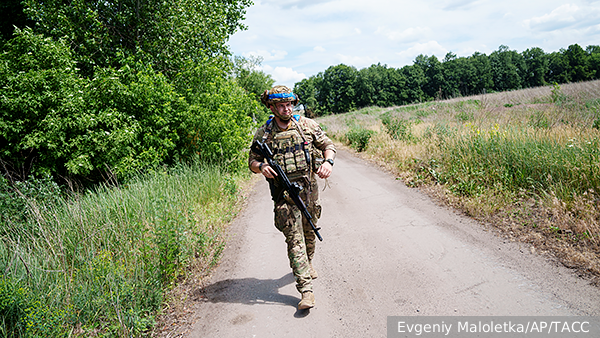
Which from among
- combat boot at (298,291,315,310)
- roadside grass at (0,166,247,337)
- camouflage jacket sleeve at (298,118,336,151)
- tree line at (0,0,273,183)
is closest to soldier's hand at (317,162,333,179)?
camouflage jacket sleeve at (298,118,336,151)

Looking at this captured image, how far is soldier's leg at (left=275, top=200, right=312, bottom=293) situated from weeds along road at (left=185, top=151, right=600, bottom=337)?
0.32 metres

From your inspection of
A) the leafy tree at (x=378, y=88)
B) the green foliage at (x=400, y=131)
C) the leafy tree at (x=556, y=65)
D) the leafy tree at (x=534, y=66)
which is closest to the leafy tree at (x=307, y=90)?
the leafy tree at (x=378, y=88)

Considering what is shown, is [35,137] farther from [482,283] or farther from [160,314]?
[482,283]

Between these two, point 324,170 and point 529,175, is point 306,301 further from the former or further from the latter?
point 529,175

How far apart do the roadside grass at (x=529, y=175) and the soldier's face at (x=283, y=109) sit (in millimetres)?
3552

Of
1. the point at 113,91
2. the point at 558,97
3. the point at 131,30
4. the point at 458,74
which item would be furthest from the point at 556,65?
the point at 113,91

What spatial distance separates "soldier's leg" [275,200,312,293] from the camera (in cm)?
333

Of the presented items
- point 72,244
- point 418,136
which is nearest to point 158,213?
point 72,244

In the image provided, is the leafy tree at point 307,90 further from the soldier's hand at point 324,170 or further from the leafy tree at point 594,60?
the soldier's hand at point 324,170

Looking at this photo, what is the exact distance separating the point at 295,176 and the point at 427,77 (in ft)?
300

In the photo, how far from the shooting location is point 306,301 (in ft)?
10.6

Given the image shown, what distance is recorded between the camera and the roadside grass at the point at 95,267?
2742 millimetres

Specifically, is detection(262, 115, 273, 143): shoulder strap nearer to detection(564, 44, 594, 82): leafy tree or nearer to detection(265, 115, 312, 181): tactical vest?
detection(265, 115, 312, 181): tactical vest

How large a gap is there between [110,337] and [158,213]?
2.14 meters
